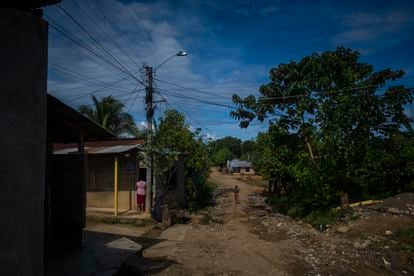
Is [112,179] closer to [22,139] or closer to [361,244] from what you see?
[361,244]

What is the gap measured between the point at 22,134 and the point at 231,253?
23.9ft

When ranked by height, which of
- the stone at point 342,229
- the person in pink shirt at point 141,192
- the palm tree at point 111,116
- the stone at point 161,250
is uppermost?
the palm tree at point 111,116

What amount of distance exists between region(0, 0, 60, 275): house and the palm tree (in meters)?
21.0

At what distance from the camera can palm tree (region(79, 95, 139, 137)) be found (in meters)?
25.1

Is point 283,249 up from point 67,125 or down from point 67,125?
down

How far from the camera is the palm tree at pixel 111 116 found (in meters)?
25.1

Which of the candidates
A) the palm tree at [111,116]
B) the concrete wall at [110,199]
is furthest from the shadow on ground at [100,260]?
the palm tree at [111,116]

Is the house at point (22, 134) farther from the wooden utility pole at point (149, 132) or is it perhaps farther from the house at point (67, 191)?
the wooden utility pole at point (149, 132)

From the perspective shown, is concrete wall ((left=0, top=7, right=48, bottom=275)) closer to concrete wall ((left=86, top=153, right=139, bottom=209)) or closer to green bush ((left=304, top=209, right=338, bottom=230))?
concrete wall ((left=86, top=153, right=139, bottom=209))

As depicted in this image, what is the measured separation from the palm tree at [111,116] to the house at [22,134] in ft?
68.8

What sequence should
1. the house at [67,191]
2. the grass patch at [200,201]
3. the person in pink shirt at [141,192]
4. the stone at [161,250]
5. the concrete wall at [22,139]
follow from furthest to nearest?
the grass patch at [200,201] < the person in pink shirt at [141,192] < the stone at [161,250] < the house at [67,191] < the concrete wall at [22,139]

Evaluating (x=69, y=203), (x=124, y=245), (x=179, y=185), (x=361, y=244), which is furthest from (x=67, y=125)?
(x=179, y=185)

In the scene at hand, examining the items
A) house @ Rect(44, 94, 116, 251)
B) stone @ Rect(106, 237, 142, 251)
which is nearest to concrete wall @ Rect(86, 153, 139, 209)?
stone @ Rect(106, 237, 142, 251)

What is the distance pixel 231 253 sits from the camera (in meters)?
9.85
